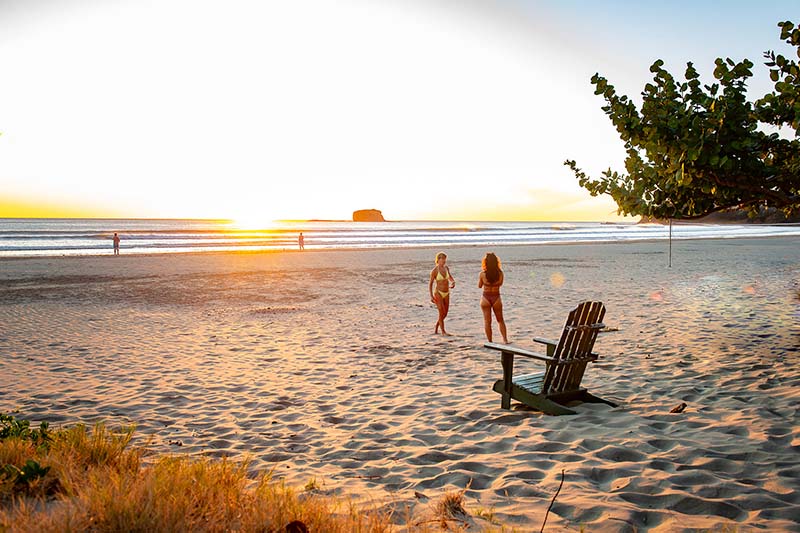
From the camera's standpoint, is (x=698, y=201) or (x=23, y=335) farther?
(x=23, y=335)

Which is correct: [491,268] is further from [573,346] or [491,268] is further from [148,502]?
[148,502]

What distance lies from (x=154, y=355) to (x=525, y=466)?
7411 mm

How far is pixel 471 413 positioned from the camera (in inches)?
258

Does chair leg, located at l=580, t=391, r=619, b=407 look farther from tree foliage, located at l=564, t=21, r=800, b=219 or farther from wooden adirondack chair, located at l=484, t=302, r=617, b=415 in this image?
tree foliage, located at l=564, t=21, r=800, b=219

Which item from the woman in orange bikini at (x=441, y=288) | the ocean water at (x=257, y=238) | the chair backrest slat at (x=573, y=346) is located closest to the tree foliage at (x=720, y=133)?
the chair backrest slat at (x=573, y=346)

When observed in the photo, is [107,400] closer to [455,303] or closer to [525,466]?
[525,466]

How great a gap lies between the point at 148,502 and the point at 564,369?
4619mm

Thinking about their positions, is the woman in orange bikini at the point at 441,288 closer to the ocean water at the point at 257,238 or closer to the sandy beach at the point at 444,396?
the sandy beach at the point at 444,396

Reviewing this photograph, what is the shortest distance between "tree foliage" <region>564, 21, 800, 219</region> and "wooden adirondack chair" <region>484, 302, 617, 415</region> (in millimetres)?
2073

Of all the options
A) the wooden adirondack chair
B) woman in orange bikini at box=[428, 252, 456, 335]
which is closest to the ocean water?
woman in orange bikini at box=[428, 252, 456, 335]

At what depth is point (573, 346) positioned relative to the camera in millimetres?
6348

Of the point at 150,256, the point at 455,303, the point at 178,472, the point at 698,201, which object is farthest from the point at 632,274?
the point at 150,256

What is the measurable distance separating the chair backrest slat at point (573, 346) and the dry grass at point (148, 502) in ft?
8.39

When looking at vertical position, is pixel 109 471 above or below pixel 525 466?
above
